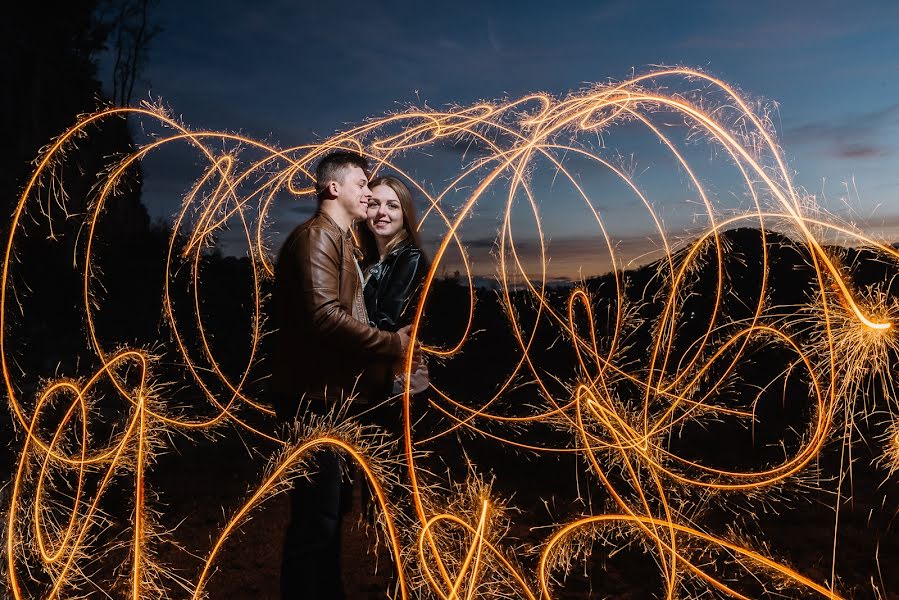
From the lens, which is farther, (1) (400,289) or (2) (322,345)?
(1) (400,289)

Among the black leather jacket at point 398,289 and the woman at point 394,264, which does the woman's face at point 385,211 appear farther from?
the black leather jacket at point 398,289

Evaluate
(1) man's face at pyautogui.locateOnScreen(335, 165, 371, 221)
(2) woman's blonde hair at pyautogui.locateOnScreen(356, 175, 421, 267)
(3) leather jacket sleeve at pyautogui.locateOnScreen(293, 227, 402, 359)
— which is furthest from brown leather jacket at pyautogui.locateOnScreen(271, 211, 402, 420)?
(2) woman's blonde hair at pyautogui.locateOnScreen(356, 175, 421, 267)

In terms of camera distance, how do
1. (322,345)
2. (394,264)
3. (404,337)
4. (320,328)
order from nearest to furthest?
(320,328) → (322,345) → (404,337) → (394,264)

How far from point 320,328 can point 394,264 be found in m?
0.52

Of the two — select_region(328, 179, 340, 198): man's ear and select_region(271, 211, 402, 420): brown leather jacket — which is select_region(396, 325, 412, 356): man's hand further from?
select_region(328, 179, 340, 198): man's ear

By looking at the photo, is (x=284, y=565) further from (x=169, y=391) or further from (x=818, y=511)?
(x=169, y=391)

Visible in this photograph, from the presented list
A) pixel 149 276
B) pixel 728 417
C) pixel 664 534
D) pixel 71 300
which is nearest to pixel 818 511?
pixel 664 534

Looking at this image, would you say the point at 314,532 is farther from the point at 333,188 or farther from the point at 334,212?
the point at 333,188

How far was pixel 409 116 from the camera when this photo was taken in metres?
3.79

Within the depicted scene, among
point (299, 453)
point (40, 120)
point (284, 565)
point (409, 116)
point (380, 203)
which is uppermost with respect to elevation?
point (40, 120)

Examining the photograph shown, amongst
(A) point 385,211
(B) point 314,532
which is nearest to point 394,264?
(A) point 385,211

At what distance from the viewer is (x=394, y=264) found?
8.70 ft

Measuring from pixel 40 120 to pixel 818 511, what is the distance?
16.1 metres

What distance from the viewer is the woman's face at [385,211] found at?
8.86 ft
